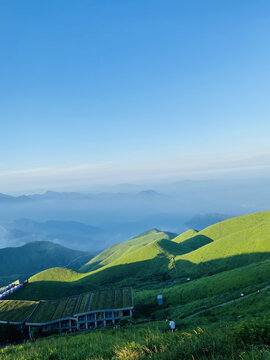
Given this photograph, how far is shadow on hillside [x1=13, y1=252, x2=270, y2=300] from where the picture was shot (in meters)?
101

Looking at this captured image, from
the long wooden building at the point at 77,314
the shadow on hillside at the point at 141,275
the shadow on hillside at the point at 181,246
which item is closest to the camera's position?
the long wooden building at the point at 77,314

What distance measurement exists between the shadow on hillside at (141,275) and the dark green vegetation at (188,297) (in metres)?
0.45

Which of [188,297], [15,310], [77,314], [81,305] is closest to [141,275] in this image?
[188,297]

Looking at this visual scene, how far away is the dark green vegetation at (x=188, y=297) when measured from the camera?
9.64 metres

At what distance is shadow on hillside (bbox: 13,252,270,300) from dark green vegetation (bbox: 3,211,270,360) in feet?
1.46

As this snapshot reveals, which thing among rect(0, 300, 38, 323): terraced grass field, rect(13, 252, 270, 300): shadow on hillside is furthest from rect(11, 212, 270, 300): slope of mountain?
rect(0, 300, 38, 323): terraced grass field

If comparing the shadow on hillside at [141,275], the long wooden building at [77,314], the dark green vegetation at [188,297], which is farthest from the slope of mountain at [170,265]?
the long wooden building at [77,314]

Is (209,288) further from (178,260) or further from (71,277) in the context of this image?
(71,277)

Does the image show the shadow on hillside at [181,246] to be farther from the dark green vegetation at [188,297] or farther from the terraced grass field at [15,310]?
the terraced grass field at [15,310]

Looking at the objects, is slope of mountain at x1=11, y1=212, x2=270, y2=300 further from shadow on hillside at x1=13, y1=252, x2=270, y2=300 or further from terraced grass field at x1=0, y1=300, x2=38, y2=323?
terraced grass field at x1=0, y1=300, x2=38, y2=323

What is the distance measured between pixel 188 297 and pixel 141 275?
74.6m

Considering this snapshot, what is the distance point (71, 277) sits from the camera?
569ft

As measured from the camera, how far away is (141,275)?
13688 cm

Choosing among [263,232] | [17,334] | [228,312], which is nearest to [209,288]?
[228,312]
